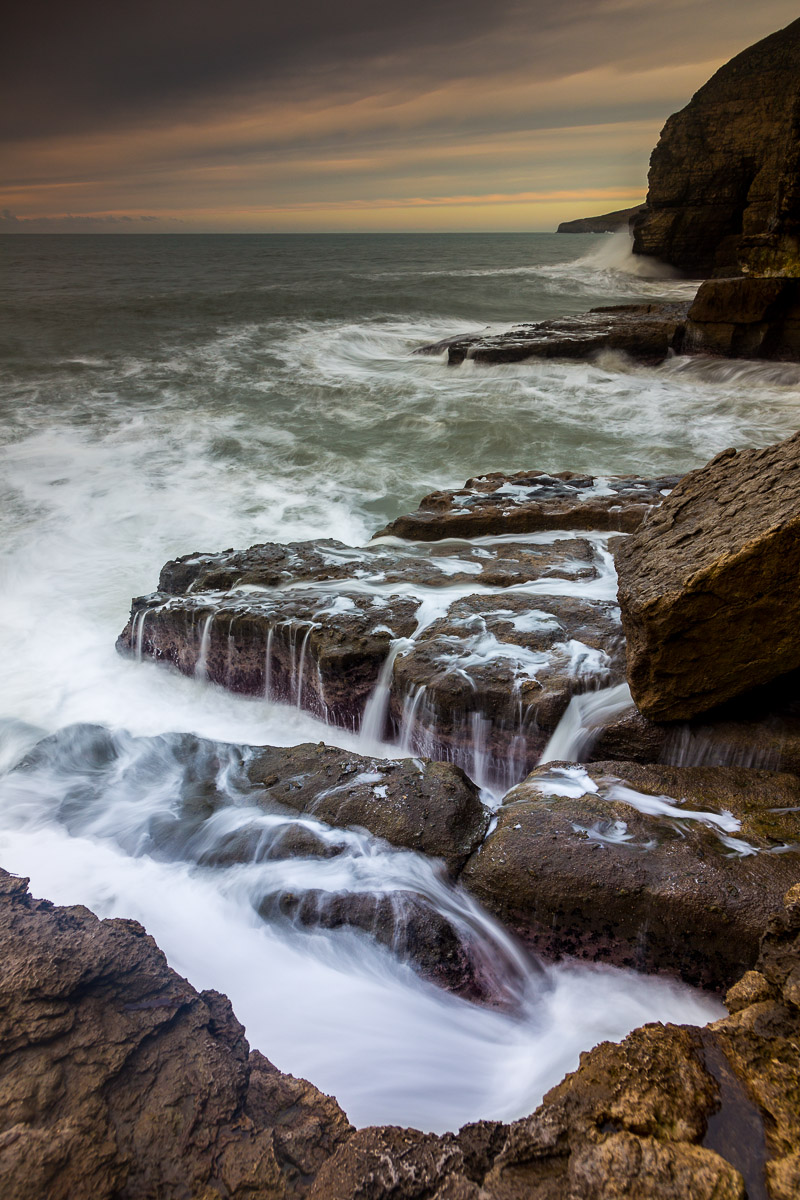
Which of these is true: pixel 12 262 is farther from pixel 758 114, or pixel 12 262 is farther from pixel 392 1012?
pixel 392 1012

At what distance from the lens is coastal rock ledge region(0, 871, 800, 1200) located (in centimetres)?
136

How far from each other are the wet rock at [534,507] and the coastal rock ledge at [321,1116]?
3.79 metres

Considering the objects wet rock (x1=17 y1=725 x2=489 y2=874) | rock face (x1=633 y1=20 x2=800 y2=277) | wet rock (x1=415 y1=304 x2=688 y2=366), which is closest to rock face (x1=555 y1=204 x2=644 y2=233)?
rock face (x1=633 y1=20 x2=800 y2=277)

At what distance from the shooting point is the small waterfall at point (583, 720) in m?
3.31

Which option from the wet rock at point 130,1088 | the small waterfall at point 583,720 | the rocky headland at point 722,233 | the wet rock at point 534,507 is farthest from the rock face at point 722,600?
the rocky headland at point 722,233

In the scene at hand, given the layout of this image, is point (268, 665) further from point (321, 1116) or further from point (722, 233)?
point (722, 233)

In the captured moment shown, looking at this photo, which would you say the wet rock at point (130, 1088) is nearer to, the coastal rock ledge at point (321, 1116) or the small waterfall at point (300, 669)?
the coastal rock ledge at point (321, 1116)

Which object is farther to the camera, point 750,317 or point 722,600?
point 750,317

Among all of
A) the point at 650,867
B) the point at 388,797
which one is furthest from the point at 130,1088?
the point at 650,867

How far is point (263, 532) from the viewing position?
7.48m

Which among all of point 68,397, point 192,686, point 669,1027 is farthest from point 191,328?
point 669,1027

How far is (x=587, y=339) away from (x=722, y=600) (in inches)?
488

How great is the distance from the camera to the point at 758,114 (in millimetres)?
23391

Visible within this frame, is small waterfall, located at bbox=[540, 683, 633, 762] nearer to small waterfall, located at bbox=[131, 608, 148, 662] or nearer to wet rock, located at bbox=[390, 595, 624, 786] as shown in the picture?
wet rock, located at bbox=[390, 595, 624, 786]
